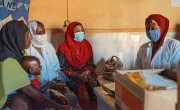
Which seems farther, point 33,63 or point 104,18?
point 104,18

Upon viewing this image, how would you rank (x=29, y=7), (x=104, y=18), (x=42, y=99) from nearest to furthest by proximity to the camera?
(x=42, y=99) → (x=29, y=7) → (x=104, y=18)

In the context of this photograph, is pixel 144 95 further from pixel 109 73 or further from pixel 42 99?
pixel 109 73

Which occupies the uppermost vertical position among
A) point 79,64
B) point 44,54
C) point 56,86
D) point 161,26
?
point 161,26

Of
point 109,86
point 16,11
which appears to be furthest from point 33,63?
point 16,11

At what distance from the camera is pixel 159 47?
282 cm

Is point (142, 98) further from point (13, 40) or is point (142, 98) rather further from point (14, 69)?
point (13, 40)

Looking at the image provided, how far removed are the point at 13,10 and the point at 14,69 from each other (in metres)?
1.94

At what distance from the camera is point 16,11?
347cm

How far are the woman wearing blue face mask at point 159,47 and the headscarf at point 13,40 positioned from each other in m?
1.44

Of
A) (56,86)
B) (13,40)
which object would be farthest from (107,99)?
(56,86)

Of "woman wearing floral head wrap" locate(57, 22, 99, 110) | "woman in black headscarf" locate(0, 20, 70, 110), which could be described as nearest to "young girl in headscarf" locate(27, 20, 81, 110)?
"woman wearing floral head wrap" locate(57, 22, 99, 110)

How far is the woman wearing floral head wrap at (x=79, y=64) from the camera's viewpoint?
10.4 feet

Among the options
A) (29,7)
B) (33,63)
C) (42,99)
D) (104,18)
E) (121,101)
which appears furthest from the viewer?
(104,18)

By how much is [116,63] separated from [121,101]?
2325mm
